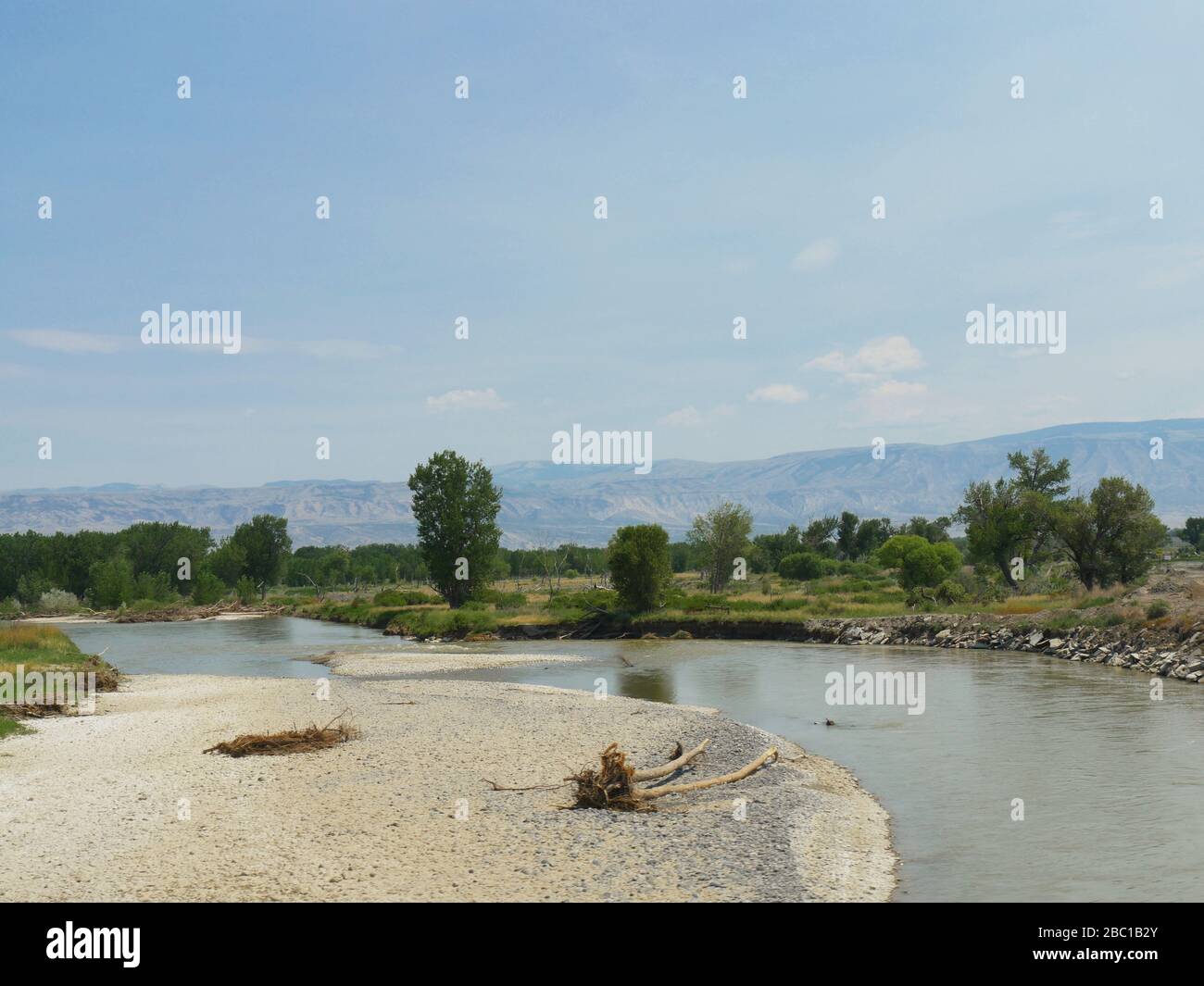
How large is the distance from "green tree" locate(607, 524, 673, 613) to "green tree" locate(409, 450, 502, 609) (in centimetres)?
1802

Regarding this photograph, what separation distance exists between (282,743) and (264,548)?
12056 cm

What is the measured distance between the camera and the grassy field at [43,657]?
33531 mm

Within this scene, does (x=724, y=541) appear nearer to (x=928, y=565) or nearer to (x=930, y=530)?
(x=928, y=565)

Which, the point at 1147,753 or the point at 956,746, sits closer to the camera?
the point at 1147,753

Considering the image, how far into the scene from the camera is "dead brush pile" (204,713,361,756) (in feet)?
70.0

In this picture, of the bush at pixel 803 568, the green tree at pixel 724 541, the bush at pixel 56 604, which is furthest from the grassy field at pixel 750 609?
the bush at pixel 56 604

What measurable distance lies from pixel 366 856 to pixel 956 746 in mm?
15699

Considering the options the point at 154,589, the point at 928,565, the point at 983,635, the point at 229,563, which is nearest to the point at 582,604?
the point at 928,565

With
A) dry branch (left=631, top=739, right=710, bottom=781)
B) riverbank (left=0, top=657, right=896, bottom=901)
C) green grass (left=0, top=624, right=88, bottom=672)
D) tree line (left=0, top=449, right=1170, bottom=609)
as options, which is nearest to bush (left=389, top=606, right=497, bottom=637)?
tree line (left=0, top=449, right=1170, bottom=609)

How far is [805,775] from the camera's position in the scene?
20.5 meters

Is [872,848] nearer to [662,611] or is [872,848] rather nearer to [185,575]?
[662,611]

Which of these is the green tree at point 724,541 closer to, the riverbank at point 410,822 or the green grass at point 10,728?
the riverbank at point 410,822

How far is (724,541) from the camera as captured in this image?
293ft
